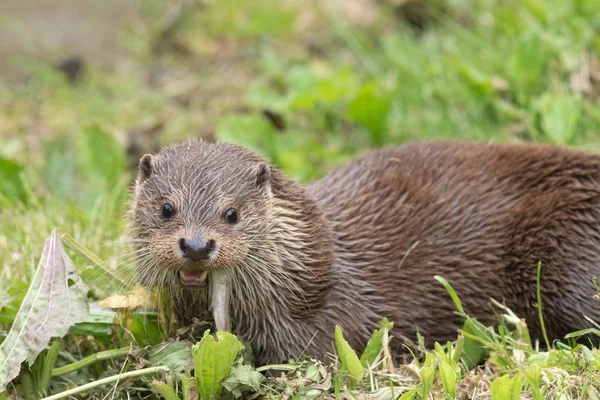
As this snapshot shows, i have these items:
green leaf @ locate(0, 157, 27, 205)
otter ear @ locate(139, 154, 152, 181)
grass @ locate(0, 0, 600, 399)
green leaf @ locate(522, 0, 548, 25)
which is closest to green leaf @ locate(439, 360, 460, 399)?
grass @ locate(0, 0, 600, 399)

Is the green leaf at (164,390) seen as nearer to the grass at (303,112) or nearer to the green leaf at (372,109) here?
the grass at (303,112)

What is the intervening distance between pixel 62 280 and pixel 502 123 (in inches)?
101

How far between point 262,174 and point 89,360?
85 cm

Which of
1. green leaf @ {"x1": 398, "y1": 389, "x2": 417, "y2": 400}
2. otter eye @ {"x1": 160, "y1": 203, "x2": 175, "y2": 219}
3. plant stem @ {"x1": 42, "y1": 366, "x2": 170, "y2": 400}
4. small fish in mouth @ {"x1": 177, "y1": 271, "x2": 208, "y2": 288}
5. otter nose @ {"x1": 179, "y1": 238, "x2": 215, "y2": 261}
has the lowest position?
green leaf @ {"x1": 398, "y1": 389, "x2": 417, "y2": 400}

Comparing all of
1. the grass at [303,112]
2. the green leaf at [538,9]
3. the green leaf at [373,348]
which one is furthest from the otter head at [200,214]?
the green leaf at [538,9]

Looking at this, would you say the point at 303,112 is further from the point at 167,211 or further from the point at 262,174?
the point at 167,211

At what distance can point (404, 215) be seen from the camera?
3436 mm

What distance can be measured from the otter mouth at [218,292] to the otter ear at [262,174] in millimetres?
333

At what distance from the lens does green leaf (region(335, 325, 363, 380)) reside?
111 inches

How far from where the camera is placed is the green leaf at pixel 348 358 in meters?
2.81

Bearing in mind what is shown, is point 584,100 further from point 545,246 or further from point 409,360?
point 409,360

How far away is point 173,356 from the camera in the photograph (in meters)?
2.93

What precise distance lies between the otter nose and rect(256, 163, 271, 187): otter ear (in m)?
0.38

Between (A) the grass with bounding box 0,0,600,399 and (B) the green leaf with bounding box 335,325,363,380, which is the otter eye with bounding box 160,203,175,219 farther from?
(B) the green leaf with bounding box 335,325,363,380
